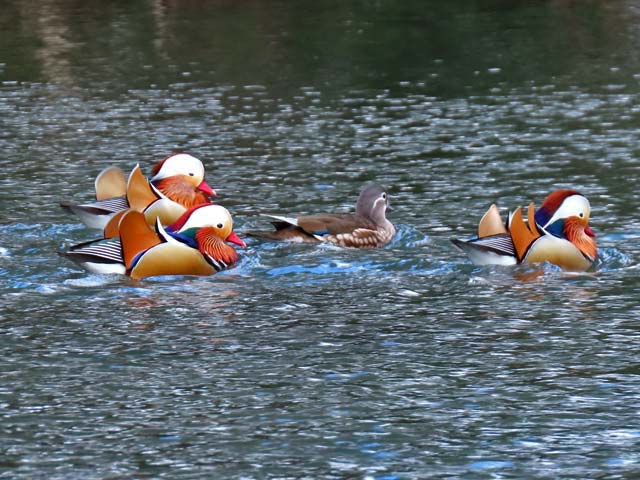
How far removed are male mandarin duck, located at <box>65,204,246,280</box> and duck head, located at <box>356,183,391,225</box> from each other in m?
1.92

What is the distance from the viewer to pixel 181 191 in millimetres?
15266

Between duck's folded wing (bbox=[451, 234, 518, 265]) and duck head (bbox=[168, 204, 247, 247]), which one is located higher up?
duck head (bbox=[168, 204, 247, 247])

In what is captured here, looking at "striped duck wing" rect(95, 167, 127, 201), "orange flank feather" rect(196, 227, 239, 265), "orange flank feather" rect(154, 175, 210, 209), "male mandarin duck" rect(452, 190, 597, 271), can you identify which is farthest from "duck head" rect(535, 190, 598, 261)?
"striped duck wing" rect(95, 167, 127, 201)

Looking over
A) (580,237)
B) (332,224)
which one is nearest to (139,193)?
(332,224)

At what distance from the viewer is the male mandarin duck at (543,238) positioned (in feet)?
42.1

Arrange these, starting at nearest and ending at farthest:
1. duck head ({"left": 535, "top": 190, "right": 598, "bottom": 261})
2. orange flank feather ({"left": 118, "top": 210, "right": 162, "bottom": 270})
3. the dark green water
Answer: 1. the dark green water
2. orange flank feather ({"left": 118, "top": 210, "right": 162, "bottom": 270})
3. duck head ({"left": 535, "top": 190, "right": 598, "bottom": 261})

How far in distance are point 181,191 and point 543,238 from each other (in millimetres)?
3985

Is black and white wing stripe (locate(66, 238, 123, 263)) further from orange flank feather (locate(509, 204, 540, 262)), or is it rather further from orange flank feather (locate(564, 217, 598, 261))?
orange flank feather (locate(564, 217, 598, 261))

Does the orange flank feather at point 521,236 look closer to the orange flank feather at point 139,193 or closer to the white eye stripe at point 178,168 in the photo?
the orange flank feather at point 139,193

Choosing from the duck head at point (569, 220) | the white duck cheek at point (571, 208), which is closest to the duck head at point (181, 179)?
the duck head at point (569, 220)

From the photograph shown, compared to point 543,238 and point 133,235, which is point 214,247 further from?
point 543,238

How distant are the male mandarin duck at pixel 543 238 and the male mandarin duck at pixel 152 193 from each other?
3238 mm

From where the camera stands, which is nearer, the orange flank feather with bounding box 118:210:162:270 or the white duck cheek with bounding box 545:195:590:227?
the orange flank feather with bounding box 118:210:162:270

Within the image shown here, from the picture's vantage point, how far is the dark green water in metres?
8.75
